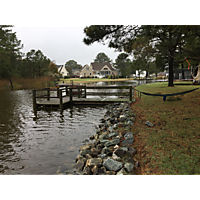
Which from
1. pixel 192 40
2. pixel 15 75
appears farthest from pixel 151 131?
pixel 15 75

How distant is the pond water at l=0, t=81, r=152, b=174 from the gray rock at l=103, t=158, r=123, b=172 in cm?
123

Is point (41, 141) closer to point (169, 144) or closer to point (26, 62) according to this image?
point (169, 144)

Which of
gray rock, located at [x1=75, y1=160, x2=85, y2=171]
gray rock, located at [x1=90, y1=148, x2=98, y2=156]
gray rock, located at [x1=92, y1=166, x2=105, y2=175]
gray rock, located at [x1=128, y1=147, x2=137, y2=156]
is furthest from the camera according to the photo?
gray rock, located at [x1=90, y1=148, x2=98, y2=156]

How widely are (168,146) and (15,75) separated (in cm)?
4854

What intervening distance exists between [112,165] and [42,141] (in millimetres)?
4445

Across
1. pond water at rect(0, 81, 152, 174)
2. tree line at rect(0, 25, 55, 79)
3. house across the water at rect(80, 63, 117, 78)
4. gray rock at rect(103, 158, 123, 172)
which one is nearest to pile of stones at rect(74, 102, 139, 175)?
gray rock at rect(103, 158, 123, 172)

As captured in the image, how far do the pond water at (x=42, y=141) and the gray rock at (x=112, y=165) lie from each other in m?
1.23

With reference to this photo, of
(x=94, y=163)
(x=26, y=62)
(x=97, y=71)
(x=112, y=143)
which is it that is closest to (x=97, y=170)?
(x=94, y=163)

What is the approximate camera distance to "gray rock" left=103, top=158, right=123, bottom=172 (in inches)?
197

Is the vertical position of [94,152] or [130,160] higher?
[130,160]

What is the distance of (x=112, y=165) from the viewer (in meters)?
5.11

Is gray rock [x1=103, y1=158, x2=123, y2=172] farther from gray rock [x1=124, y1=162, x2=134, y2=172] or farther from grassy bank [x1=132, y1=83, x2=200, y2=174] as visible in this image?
grassy bank [x1=132, y1=83, x2=200, y2=174]
